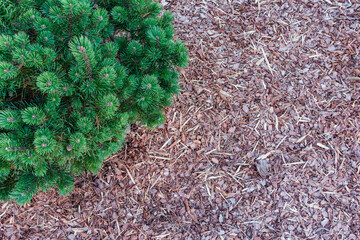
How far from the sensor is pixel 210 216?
2727 millimetres

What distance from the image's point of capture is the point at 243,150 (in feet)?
9.75

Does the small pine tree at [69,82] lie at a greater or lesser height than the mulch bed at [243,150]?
greater

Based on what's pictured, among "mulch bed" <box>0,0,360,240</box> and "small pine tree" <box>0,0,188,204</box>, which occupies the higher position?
"small pine tree" <box>0,0,188,204</box>

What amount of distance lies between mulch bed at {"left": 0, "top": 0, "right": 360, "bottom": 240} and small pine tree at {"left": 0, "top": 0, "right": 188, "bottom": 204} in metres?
0.73

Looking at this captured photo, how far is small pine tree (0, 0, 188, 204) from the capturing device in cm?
170

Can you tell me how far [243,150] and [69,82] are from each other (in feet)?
6.16

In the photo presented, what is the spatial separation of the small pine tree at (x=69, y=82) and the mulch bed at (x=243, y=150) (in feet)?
2.40

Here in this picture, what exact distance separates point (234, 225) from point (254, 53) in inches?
78.4

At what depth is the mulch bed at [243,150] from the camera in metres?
2.69

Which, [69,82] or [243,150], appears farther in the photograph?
[243,150]

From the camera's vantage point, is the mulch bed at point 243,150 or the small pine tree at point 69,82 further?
the mulch bed at point 243,150

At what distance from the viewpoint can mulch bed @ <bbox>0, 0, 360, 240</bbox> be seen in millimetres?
2688

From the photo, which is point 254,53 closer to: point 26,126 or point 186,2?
point 186,2

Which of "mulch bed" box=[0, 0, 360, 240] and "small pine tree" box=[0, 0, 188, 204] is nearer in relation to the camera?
"small pine tree" box=[0, 0, 188, 204]
